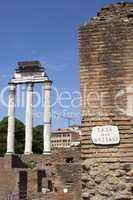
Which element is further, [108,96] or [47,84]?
[47,84]

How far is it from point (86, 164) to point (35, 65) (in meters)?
41.1

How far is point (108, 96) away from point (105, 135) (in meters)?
0.58

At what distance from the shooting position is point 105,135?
23.3ft

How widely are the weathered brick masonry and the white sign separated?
6 centimetres

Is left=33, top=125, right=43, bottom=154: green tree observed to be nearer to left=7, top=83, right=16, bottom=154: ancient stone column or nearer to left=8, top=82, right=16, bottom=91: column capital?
left=7, top=83, right=16, bottom=154: ancient stone column

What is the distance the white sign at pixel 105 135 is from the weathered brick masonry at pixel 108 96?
0.20ft

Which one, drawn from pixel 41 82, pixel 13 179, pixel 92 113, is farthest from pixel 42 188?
pixel 92 113

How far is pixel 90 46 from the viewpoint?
7.47 meters

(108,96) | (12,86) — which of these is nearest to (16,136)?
(12,86)

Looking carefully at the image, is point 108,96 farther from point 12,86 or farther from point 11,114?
point 12,86

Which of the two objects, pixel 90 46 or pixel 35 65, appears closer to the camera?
pixel 90 46

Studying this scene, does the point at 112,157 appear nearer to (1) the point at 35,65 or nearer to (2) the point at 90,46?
(2) the point at 90,46

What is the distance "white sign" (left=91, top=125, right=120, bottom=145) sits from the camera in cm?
701

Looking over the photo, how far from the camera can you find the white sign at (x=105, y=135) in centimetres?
701
